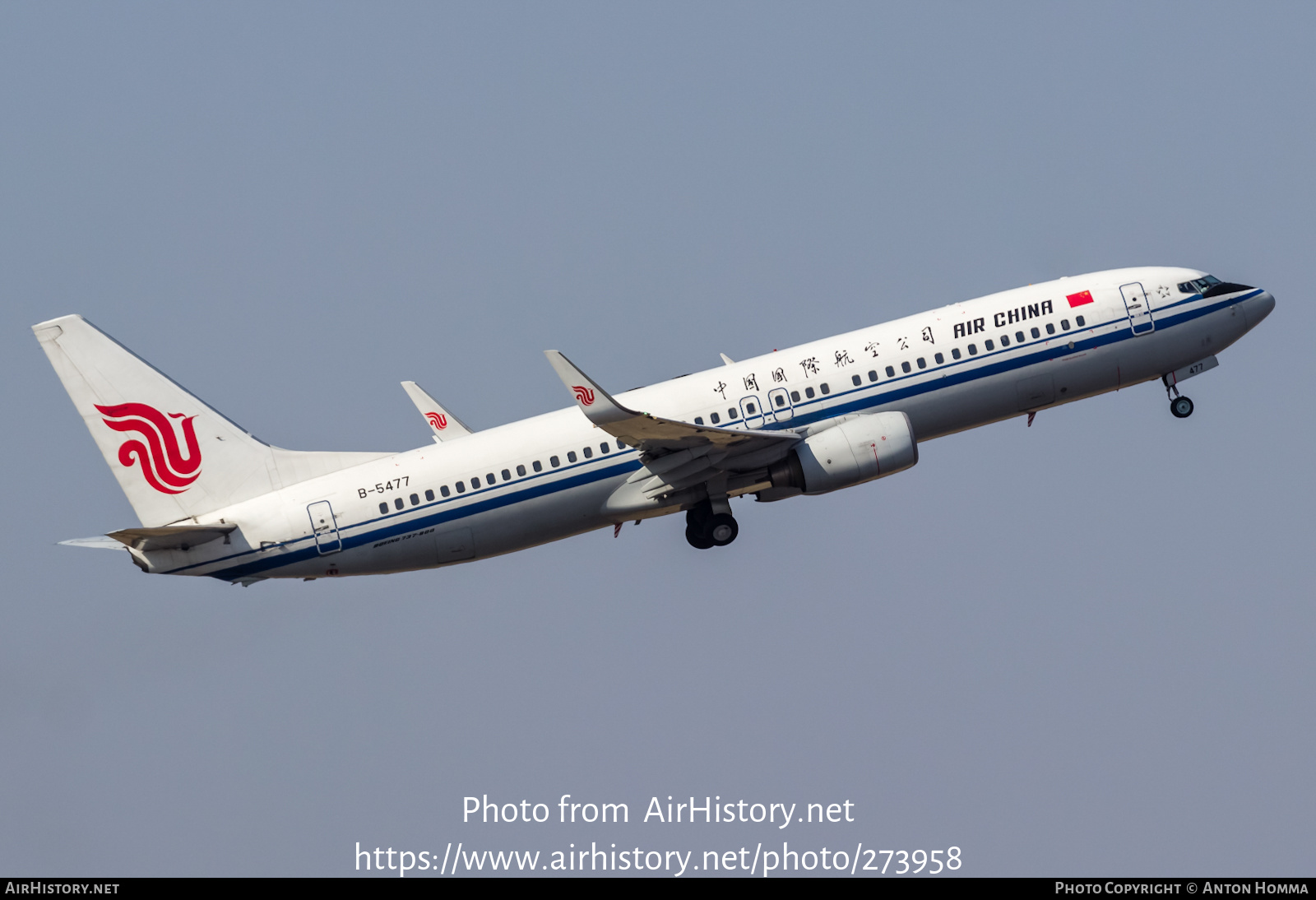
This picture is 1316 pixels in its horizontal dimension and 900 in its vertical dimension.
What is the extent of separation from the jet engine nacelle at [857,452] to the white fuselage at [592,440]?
0.73m

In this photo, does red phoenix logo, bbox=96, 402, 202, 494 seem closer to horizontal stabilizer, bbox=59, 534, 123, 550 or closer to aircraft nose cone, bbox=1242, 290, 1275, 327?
horizontal stabilizer, bbox=59, 534, 123, 550

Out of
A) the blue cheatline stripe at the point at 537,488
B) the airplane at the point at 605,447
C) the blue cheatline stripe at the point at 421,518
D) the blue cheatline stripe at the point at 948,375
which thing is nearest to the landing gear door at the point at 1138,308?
the airplane at the point at 605,447

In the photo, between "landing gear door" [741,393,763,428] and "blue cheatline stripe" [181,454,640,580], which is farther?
"landing gear door" [741,393,763,428]

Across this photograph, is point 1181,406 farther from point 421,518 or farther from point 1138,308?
point 421,518

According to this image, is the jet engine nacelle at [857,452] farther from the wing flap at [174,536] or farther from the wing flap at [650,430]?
the wing flap at [174,536]

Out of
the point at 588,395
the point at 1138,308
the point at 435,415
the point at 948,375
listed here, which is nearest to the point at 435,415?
the point at 435,415

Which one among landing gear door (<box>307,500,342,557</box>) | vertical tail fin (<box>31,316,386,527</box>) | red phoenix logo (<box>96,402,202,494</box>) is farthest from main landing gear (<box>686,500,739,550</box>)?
red phoenix logo (<box>96,402,202,494</box>)

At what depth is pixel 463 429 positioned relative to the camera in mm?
57219

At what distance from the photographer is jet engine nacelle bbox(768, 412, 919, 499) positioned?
165 ft

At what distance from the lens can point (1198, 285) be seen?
53.9 meters

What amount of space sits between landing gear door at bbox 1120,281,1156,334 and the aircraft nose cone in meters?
3.55

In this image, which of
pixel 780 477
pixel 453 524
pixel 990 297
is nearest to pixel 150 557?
pixel 453 524

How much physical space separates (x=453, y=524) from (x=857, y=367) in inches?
515

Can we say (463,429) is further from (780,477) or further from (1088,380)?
(1088,380)
